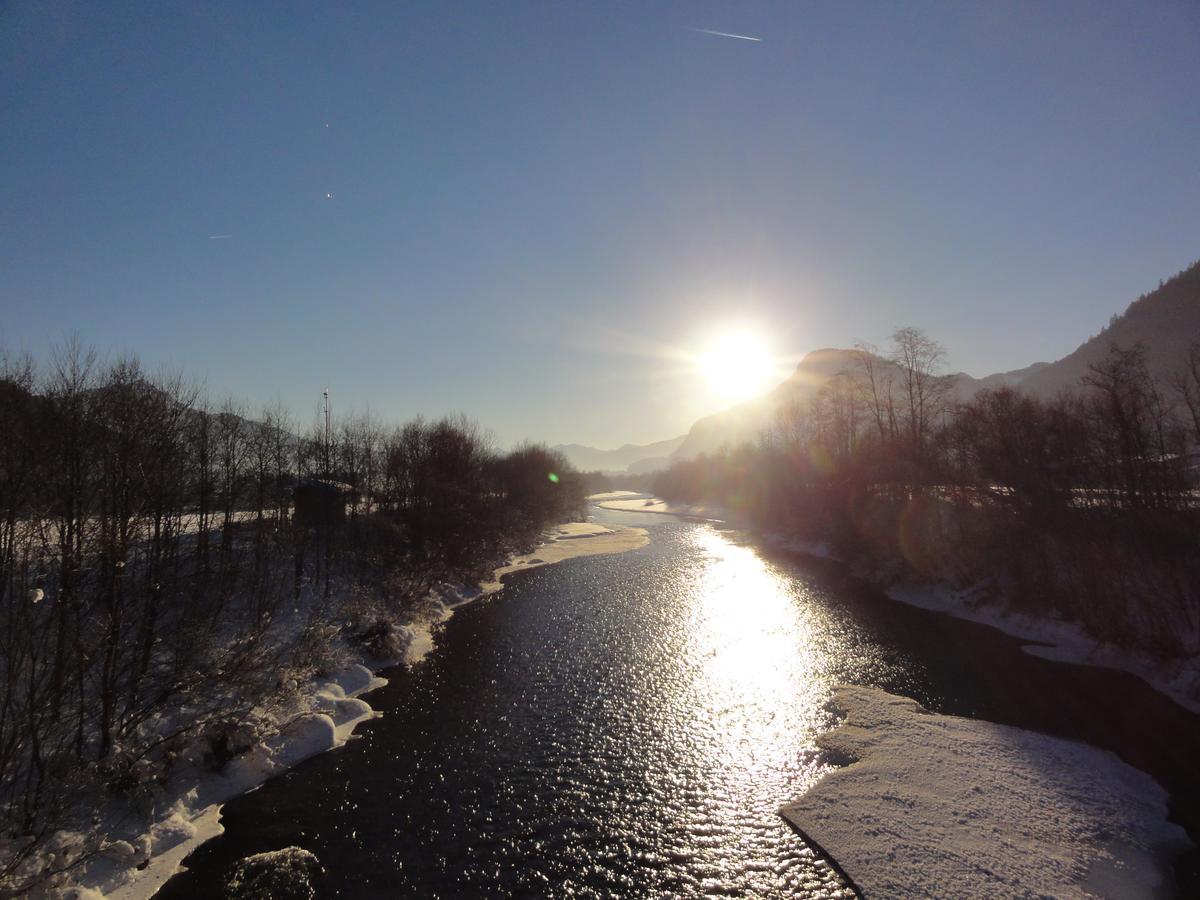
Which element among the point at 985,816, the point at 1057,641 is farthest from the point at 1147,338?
the point at 985,816

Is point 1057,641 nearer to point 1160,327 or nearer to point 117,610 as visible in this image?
point 117,610

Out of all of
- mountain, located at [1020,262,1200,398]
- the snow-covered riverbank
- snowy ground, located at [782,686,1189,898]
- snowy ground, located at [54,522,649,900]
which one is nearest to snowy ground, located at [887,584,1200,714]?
the snow-covered riverbank

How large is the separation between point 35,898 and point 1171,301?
17990cm

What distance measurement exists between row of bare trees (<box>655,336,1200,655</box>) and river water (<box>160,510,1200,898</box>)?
11.9 feet

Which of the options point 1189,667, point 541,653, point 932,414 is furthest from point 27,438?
point 932,414

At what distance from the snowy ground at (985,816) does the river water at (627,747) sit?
0.67 meters

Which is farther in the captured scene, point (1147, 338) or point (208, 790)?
point (1147, 338)

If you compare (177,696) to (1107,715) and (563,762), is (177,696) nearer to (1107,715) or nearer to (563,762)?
(563,762)

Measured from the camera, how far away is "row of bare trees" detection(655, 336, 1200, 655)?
21.4 metres

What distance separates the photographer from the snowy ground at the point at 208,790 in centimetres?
938

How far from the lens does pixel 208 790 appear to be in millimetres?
12234

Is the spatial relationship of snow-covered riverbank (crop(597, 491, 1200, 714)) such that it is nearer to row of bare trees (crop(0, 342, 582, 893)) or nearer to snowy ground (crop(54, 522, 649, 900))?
snowy ground (crop(54, 522, 649, 900))

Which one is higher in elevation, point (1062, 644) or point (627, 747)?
point (627, 747)

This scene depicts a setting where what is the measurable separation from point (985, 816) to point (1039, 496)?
2242 cm
